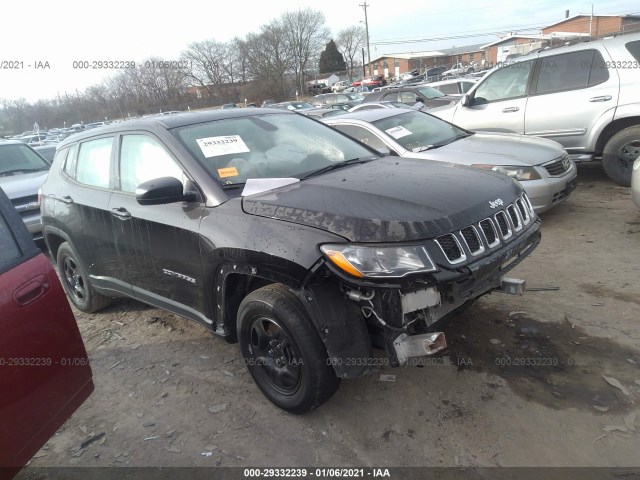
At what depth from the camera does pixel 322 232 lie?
234cm

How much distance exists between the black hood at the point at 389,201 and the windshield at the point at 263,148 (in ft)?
0.90

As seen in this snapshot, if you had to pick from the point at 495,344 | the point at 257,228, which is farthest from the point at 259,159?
the point at 495,344

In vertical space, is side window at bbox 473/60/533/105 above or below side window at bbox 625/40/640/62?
below

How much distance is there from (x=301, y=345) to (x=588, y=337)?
218 cm

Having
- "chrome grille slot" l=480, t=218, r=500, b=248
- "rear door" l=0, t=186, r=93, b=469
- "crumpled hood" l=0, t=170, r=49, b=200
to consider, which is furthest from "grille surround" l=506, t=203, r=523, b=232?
"crumpled hood" l=0, t=170, r=49, b=200

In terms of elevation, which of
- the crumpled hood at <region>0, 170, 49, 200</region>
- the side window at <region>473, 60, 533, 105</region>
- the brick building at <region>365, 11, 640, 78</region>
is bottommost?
the crumpled hood at <region>0, 170, 49, 200</region>

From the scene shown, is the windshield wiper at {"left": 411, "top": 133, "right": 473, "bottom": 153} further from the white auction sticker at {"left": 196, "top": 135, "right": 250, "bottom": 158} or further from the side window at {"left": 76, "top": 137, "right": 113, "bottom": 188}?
the side window at {"left": 76, "top": 137, "right": 113, "bottom": 188}

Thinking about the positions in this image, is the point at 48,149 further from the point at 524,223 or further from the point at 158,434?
the point at 524,223

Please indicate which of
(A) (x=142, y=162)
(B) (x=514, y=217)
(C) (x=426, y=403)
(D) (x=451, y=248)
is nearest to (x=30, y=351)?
(A) (x=142, y=162)

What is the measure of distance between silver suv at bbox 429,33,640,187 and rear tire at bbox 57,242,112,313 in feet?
20.9

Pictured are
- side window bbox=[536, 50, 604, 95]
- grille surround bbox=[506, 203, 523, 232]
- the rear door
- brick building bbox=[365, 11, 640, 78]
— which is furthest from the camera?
brick building bbox=[365, 11, 640, 78]

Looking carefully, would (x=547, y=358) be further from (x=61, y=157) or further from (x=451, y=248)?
(x=61, y=157)

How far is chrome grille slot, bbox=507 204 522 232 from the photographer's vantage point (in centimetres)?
280

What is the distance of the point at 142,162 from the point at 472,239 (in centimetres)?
238
